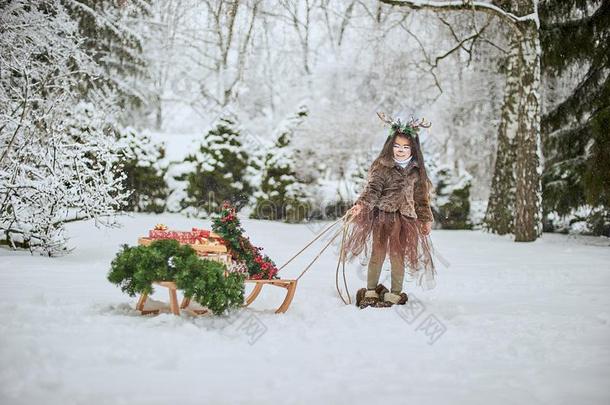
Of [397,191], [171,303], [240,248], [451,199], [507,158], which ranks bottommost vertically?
[171,303]

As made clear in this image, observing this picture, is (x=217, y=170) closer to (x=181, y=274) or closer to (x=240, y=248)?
(x=240, y=248)

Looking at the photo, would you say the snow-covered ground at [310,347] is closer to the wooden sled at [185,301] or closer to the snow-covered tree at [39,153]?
the wooden sled at [185,301]

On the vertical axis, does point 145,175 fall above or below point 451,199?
above

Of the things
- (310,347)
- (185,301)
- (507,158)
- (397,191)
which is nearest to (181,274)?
(185,301)

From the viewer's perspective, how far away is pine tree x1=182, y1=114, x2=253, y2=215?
15.9m

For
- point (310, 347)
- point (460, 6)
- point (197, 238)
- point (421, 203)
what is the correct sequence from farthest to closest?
point (460, 6) < point (421, 203) < point (197, 238) < point (310, 347)

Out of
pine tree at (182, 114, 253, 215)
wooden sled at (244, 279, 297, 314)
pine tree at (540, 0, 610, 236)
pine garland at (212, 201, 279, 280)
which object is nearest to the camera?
wooden sled at (244, 279, 297, 314)

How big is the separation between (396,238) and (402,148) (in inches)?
35.0

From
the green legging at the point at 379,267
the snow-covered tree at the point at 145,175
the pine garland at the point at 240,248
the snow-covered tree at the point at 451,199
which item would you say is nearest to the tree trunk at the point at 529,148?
the snow-covered tree at the point at 451,199

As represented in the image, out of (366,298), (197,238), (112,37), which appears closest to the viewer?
(197,238)

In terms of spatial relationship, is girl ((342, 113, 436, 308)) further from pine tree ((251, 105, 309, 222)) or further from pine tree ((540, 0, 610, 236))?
pine tree ((251, 105, 309, 222))

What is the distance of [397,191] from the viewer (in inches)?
213

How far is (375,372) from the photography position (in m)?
3.18

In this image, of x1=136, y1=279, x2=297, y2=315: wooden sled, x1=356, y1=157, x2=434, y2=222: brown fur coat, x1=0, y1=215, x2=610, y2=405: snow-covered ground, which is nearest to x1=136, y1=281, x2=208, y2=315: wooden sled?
x1=136, y1=279, x2=297, y2=315: wooden sled
